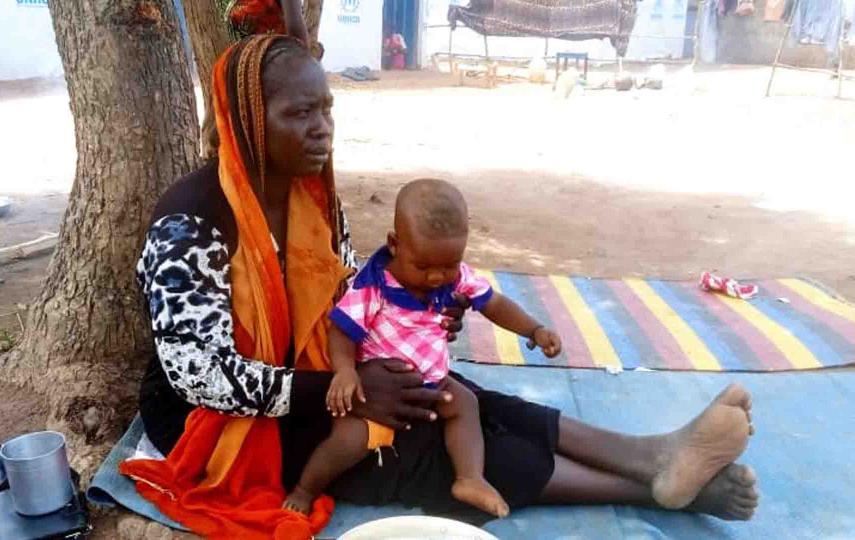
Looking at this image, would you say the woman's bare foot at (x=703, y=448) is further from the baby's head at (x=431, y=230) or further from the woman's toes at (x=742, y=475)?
the baby's head at (x=431, y=230)

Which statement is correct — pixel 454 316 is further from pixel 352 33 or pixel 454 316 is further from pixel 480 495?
pixel 352 33

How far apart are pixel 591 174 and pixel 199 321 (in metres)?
6.28

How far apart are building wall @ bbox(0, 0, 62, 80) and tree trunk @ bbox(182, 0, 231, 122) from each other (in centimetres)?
1088

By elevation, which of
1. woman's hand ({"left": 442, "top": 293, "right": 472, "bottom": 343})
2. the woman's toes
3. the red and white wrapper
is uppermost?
woman's hand ({"left": 442, "top": 293, "right": 472, "bottom": 343})

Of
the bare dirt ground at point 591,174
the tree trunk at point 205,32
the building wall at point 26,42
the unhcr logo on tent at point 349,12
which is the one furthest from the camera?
the unhcr logo on tent at point 349,12

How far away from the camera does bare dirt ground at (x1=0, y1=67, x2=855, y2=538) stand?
5020 mm

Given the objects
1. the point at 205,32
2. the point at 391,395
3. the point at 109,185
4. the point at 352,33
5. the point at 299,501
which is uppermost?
the point at 205,32

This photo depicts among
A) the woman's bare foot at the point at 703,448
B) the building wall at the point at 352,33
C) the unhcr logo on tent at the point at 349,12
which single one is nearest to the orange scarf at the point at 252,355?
the woman's bare foot at the point at 703,448

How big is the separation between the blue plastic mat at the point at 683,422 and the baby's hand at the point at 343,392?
0.39m

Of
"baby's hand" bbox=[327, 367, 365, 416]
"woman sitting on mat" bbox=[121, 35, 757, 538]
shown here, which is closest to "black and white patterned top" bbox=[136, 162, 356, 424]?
"woman sitting on mat" bbox=[121, 35, 757, 538]

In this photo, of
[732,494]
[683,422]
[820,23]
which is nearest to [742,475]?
[732,494]

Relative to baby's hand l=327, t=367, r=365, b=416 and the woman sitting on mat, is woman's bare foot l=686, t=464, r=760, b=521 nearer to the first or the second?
the woman sitting on mat

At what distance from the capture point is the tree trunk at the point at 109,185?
269 cm

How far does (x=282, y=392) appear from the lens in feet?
6.50
